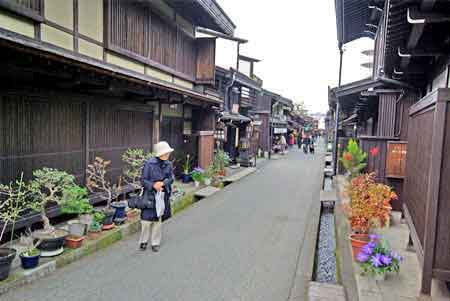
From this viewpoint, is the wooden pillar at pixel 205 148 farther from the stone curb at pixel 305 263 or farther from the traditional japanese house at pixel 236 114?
the stone curb at pixel 305 263

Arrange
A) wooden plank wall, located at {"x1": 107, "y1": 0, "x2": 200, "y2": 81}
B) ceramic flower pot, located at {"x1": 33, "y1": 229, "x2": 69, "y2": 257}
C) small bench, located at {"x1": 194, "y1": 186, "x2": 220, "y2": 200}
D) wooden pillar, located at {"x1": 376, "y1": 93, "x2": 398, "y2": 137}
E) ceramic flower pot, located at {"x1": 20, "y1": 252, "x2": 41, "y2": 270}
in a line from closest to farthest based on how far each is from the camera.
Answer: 1. ceramic flower pot, located at {"x1": 20, "y1": 252, "x2": 41, "y2": 270}
2. ceramic flower pot, located at {"x1": 33, "y1": 229, "x2": 69, "y2": 257}
3. wooden plank wall, located at {"x1": 107, "y1": 0, "x2": 200, "y2": 81}
4. wooden pillar, located at {"x1": 376, "y1": 93, "x2": 398, "y2": 137}
5. small bench, located at {"x1": 194, "y1": 186, "x2": 220, "y2": 200}

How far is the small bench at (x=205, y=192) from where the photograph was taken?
11.3 meters

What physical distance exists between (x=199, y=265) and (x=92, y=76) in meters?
4.20

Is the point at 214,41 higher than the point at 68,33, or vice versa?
the point at 214,41

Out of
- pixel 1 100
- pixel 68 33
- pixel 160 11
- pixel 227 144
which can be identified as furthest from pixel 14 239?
pixel 227 144

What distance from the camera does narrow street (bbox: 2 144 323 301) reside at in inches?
181

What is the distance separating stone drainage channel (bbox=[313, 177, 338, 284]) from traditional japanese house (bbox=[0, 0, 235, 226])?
18.1 ft

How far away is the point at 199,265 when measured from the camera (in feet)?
18.5

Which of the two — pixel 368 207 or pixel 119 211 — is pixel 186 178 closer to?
pixel 119 211

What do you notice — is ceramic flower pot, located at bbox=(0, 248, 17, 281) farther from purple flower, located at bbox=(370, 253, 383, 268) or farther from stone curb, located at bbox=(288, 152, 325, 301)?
purple flower, located at bbox=(370, 253, 383, 268)

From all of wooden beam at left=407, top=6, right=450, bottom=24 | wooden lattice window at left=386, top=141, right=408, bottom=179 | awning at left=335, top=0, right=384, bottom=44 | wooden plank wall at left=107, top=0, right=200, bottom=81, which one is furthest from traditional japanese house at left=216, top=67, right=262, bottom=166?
wooden beam at left=407, top=6, right=450, bottom=24

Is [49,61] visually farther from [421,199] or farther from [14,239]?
[421,199]

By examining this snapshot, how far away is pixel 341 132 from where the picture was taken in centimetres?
3156

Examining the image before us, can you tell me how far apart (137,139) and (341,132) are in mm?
25961
